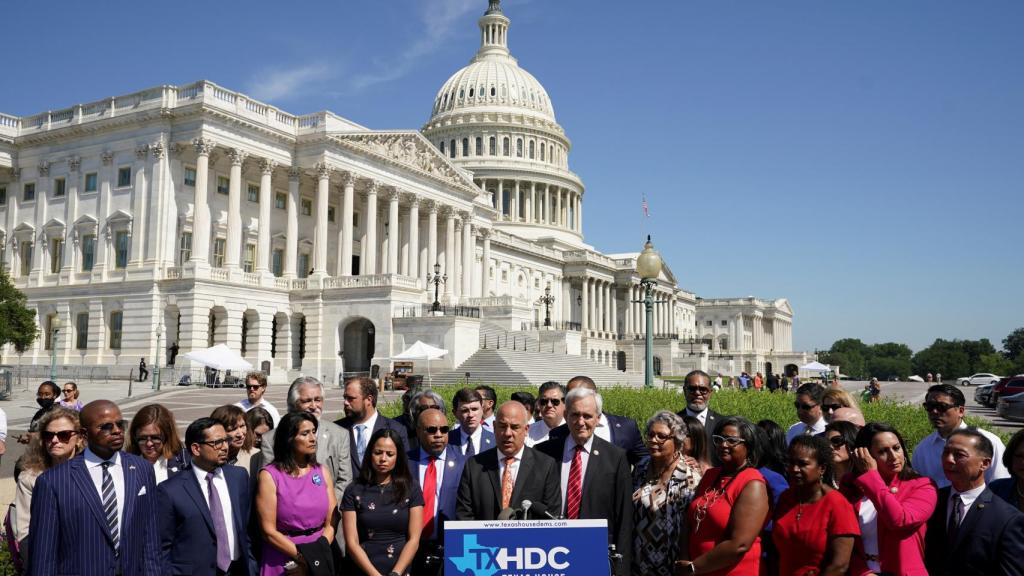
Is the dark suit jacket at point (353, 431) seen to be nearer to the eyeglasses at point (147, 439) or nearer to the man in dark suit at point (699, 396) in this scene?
the eyeglasses at point (147, 439)

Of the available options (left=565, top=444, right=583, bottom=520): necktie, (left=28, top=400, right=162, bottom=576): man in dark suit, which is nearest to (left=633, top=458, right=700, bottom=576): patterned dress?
(left=565, top=444, right=583, bottom=520): necktie

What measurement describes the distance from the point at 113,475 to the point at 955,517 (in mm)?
6276

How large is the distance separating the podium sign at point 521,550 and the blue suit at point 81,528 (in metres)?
2.45

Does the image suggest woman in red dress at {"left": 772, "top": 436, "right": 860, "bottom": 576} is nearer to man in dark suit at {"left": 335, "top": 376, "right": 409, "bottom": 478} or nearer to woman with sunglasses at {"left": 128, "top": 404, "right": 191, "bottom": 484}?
man in dark suit at {"left": 335, "top": 376, "right": 409, "bottom": 478}

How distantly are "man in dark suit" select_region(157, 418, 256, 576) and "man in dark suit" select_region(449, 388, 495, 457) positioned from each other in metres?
2.59

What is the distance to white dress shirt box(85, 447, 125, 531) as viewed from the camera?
613 centimetres

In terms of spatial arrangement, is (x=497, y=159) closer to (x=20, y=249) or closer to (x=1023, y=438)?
(x=20, y=249)

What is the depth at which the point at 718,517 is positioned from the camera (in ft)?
20.6

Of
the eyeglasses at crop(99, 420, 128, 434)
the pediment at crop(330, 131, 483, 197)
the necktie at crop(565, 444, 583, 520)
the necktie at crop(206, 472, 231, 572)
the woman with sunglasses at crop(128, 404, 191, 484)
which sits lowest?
the necktie at crop(206, 472, 231, 572)

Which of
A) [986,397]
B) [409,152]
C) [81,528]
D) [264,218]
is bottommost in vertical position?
[986,397]

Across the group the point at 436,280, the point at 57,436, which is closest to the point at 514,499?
the point at 57,436

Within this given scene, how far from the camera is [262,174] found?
2106 inches

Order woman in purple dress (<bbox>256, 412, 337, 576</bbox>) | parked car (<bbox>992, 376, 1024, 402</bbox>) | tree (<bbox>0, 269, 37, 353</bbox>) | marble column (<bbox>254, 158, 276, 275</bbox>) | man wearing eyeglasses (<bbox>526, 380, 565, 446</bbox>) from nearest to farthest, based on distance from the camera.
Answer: woman in purple dress (<bbox>256, 412, 337, 576</bbox>) → man wearing eyeglasses (<bbox>526, 380, 565, 446</bbox>) → parked car (<bbox>992, 376, 1024, 402</bbox>) → tree (<bbox>0, 269, 37, 353</bbox>) → marble column (<bbox>254, 158, 276, 275</bbox>)

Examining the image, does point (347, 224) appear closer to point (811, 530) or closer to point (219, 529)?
point (219, 529)
